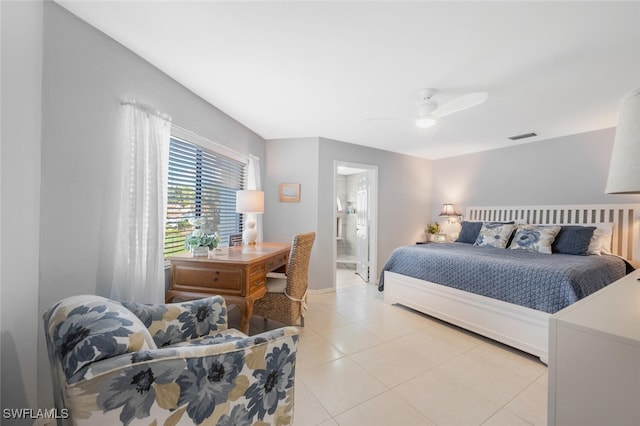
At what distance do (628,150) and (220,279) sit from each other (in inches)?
89.7

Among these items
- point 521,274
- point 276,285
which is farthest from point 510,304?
point 276,285

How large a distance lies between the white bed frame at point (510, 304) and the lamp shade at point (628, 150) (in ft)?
6.07

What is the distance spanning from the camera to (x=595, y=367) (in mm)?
835

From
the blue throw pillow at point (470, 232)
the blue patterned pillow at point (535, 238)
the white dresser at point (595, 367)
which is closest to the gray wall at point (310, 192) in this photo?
the blue throw pillow at point (470, 232)

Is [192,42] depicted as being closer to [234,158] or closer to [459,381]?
[234,158]

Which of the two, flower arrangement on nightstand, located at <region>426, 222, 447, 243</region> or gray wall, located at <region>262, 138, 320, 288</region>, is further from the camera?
flower arrangement on nightstand, located at <region>426, 222, 447, 243</region>

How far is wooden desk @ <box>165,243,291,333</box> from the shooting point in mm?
1971

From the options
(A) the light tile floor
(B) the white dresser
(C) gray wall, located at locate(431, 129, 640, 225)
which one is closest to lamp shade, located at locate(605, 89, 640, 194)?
(B) the white dresser

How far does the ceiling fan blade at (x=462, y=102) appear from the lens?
180 centimetres

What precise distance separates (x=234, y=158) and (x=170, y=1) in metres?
1.91

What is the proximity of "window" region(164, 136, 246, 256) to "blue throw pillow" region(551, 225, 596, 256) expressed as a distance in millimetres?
4020

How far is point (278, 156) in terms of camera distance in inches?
152

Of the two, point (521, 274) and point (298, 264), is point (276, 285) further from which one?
point (521, 274)

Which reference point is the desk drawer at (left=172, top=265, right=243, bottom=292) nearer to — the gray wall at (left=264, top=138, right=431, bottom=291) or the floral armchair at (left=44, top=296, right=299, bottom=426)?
the floral armchair at (left=44, top=296, right=299, bottom=426)
